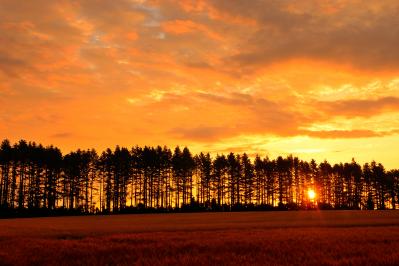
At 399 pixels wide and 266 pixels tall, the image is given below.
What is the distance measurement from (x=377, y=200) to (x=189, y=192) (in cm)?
7823

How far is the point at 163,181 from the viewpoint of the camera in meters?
127

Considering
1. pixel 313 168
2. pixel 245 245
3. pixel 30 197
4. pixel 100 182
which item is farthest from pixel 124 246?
pixel 313 168

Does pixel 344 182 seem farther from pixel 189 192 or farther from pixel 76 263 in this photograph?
pixel 76 263

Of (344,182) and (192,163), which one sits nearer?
(192,163)

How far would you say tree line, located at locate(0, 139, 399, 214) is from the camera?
11181 cm

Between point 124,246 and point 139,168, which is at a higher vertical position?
point 139,168

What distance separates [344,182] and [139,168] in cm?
8541

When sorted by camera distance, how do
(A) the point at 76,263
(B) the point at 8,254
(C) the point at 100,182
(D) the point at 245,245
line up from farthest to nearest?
(C) the point at 100,182 → (D) the point at 245,245 → (B) the point at 8,254 → (A) the point at 76,263

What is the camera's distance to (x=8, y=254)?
70.0 ft

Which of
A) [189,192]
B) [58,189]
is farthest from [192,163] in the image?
[58,189]

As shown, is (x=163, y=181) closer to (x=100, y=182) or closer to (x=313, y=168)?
(x=100, y=182)

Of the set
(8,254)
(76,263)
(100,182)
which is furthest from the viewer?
(100,182)

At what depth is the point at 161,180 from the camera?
417ft

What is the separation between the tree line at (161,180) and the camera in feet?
367
